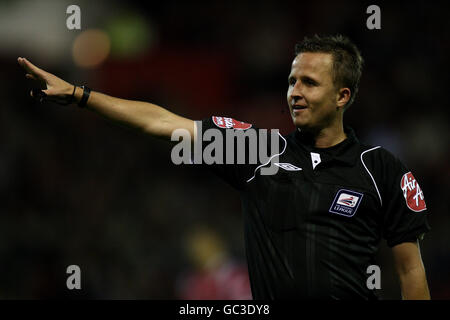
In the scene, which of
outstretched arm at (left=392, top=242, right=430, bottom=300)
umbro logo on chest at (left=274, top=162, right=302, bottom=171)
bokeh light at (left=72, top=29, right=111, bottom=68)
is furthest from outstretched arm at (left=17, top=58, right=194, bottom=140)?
bokeh light at (left=72, top=29, right=111, bottom=68)

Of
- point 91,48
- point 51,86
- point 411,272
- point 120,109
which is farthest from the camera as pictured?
point 91,48

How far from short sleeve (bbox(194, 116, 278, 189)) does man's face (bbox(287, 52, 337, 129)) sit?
268mm

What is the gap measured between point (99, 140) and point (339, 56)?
6315 millimetres

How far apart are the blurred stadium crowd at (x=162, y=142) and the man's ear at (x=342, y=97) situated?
4.19 meters

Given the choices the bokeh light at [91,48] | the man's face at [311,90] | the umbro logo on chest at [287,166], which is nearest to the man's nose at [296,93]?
the man's face at [311,90]

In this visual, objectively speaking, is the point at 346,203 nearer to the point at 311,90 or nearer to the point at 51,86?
the point at 311,90

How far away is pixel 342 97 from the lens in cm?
378

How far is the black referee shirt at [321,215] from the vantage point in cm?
337

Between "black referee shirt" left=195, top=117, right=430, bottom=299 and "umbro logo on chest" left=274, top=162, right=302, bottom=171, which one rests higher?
"umbro logo on chest" left=274, top=162, right=302, bottom=171

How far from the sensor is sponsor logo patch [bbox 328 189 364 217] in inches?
135

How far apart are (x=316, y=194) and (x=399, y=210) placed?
1.43 feet

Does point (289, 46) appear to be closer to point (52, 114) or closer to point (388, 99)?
point (388, 99)

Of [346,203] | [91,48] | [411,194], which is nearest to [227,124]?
[346,203]

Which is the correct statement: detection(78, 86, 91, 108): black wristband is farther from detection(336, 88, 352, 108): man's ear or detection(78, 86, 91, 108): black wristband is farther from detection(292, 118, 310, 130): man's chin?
detection(336, 88, 352, 108): man's ear
